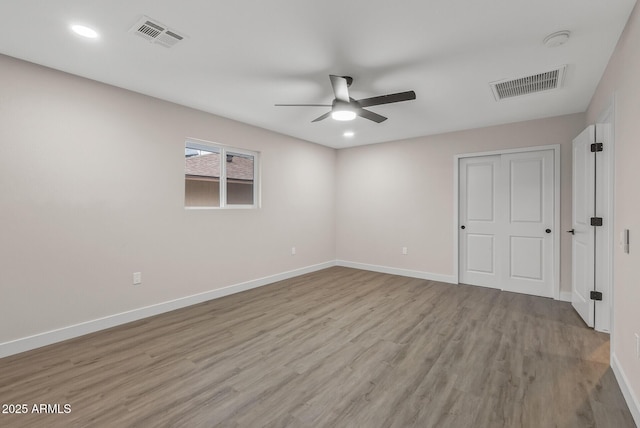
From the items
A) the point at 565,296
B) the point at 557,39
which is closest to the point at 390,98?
the point at 557,39

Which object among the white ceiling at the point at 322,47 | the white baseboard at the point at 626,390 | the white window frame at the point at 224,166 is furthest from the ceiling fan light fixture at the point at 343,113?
the white baseboard at the point at 626,390

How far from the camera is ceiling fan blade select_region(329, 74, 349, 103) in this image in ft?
8.29

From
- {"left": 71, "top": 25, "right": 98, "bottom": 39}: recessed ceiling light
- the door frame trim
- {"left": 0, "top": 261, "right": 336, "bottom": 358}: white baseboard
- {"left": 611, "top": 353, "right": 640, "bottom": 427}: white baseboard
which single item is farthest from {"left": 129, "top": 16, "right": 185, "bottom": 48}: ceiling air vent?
the door frame trim

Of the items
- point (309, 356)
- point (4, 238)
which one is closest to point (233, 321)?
point (309, 356)

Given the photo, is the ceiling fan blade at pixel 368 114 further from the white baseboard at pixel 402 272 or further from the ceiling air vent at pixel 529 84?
the white baseboard at pixel 402 272

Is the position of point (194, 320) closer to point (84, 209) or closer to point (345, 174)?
point (84, 209)

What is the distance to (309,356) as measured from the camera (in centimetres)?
255

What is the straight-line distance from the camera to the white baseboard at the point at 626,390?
1748mm

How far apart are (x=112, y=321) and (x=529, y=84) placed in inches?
205

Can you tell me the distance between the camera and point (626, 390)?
6.42 feet

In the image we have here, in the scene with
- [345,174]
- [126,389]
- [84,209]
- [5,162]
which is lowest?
[126,389]

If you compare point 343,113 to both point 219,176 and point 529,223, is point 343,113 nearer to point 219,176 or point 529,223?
point 219,176

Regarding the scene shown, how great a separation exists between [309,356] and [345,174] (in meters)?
4.36

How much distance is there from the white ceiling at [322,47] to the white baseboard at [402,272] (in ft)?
9.40
